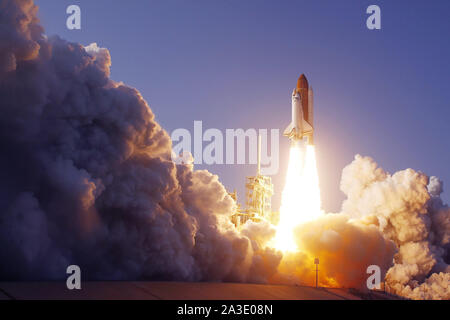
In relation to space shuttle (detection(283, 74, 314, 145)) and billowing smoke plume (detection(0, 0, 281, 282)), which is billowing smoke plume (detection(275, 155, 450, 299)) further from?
billowing smoke plume (detection(0, 0, 281, 282))

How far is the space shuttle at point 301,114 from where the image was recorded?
2670 inches

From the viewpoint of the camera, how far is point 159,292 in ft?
134

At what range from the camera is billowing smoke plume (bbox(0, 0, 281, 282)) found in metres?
41.8

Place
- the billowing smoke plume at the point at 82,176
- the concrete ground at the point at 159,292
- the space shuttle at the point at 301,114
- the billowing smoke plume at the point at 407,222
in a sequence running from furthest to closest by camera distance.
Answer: the billowing smoke plume at the point at 407,222 → the space shuttle at the point at 301,114 → the billowing smoke plume at the point at 82,176 → the concrete ground at the point at 159,292

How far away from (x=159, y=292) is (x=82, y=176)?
905 centimetres

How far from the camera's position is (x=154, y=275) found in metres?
49.6

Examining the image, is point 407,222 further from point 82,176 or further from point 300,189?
point 82,176

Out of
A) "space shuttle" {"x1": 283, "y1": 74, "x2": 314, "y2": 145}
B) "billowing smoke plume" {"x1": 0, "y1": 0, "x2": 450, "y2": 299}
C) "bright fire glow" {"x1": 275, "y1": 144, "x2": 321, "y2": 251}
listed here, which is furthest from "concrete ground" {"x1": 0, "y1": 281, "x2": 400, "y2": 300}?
"space shuttle" {"x1": 283, "y1": 74, "x2": 314, "y2": 145}

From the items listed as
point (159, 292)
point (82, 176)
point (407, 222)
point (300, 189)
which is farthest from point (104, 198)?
point (407, 222)

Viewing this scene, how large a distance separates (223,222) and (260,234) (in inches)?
183

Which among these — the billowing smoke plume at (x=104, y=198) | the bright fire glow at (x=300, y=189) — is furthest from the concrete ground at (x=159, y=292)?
the bright fire glow at (x=300, y=189)

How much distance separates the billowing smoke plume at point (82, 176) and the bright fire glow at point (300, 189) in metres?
15.5

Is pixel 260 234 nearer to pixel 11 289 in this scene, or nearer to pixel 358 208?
pixel 358 208

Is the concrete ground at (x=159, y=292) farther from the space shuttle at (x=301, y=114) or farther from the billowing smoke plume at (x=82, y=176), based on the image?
the space shuttle at (x=301, y=114)
